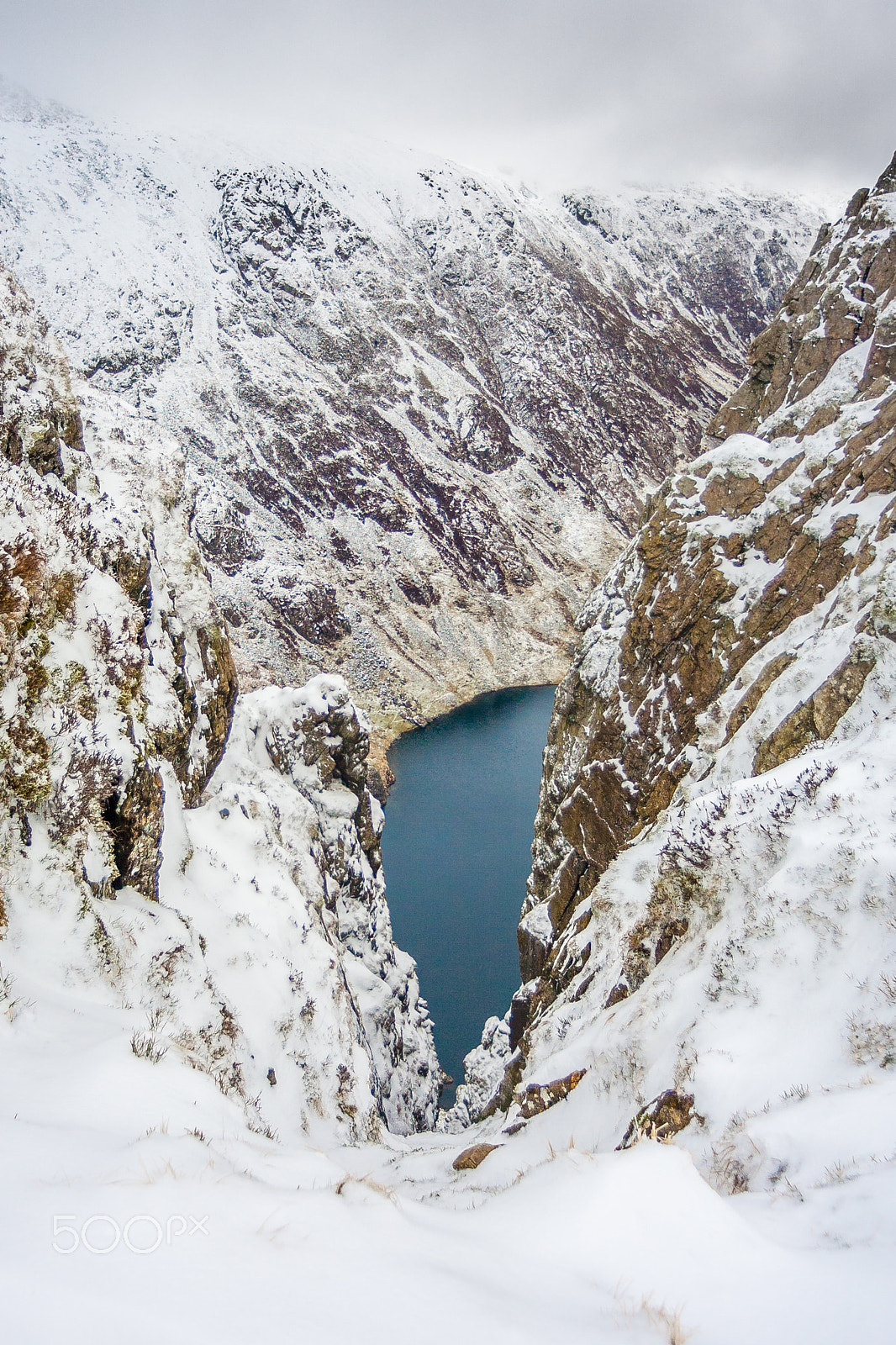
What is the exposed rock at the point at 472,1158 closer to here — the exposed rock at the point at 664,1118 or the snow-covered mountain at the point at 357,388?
the exposed rock at the point at 664,1118

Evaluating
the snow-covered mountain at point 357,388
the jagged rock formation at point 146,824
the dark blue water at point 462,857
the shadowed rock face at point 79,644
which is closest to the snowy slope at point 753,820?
the jagged rock formation at point 146,824

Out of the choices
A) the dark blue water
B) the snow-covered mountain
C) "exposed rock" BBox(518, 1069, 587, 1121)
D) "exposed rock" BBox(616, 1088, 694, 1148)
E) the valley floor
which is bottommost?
the dark blue water

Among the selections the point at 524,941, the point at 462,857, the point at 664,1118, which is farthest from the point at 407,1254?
the point at 462,857

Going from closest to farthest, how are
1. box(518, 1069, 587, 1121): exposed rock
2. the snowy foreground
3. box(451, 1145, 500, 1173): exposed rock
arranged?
the snowy foreground, box(518, 1069, 587, 1121): exposed rock, box(451, 1145, 500, 1173): exposed rock

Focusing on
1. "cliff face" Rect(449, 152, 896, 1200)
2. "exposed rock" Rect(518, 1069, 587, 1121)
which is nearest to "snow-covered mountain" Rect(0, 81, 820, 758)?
"cliff face" Rect(449, 152, 896, 1200)

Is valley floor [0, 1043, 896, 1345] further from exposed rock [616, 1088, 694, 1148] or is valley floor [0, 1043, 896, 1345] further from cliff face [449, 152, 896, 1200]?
exposed rock [616, 1088, 694, 1148]

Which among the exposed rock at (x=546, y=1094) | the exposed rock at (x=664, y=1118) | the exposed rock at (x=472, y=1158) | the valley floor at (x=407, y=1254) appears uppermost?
the valley floor at (x=407, y=1254)

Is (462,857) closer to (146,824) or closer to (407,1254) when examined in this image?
(146,824)

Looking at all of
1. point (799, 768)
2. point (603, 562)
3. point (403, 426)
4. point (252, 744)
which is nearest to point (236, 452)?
point (403, 426)
